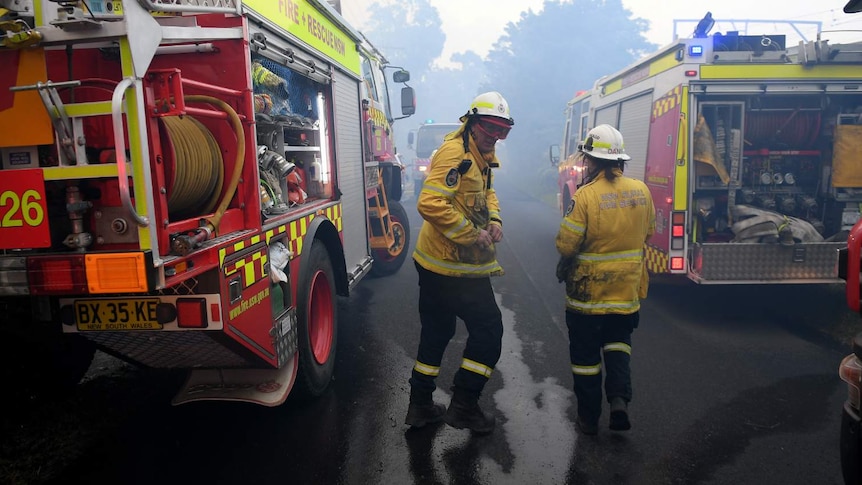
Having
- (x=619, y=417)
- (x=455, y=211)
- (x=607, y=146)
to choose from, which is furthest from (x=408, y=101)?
(x=619, y=417)

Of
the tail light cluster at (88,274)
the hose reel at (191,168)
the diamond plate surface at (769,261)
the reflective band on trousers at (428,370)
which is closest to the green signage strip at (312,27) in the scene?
the hose reel at (191,168)

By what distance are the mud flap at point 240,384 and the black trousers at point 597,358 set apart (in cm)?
167

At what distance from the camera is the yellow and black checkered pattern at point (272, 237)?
302cm

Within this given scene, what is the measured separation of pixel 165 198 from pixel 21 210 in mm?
525

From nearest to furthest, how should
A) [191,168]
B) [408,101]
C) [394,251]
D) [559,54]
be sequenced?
[191,168], [394,251], [408,101], [559,54]

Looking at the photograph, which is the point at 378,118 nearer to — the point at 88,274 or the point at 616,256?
the point at 616,256

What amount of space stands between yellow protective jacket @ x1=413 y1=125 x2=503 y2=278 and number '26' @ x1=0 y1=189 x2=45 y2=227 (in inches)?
68.5

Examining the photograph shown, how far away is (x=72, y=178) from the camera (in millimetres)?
2455

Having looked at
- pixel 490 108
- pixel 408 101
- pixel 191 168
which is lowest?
pixel 191 168

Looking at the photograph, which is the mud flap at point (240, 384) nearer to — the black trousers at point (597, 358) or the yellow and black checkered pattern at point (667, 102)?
the black trousers at point (597, 358)

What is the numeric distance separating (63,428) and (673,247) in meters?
5.00

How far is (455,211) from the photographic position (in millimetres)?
3492

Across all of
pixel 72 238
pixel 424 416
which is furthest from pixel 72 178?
pixel 424 416

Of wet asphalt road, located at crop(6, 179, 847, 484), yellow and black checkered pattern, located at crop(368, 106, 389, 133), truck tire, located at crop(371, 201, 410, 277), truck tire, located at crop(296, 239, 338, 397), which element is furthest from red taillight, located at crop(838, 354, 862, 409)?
truck tire, located at crop(371, 201, 410, 277)
